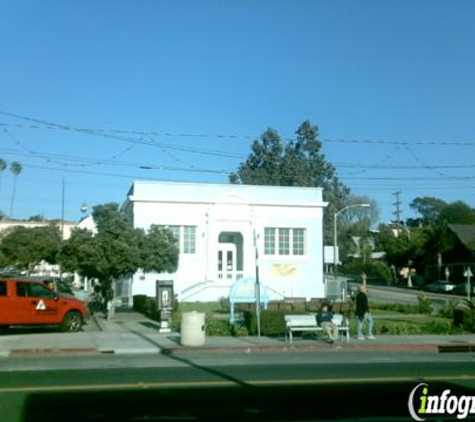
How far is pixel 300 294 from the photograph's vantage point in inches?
1902

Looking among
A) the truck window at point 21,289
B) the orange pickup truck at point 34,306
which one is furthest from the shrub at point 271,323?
the truck window at point 21,289

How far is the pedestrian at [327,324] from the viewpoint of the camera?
2222 centimetres

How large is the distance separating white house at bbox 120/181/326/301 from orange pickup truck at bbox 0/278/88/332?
19158 mm

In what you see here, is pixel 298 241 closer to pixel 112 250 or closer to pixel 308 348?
pixel 112 250

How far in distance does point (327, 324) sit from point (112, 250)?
1256 cm

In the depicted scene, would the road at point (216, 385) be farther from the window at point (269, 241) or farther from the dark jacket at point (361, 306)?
the window at point (269, 241)

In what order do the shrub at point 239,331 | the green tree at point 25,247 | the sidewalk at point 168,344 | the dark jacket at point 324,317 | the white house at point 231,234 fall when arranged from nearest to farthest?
the sidewalk at point 168,344 < the dark jacket at point 324,317 < the shrub at point 239,331 < the white house at point 231,234 < the green tree at point 25,247

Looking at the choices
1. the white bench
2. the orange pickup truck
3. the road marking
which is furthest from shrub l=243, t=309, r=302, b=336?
the road marking

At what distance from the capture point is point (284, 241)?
159 ft

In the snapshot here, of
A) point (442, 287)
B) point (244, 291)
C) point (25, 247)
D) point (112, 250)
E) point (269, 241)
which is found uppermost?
point (25, 247)

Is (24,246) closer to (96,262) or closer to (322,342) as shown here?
(96,262)

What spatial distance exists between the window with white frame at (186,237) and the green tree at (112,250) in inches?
450

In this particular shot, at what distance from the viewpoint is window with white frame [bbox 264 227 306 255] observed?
157 feet

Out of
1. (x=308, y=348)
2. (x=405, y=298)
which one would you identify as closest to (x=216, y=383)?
(x=308, y=348)
